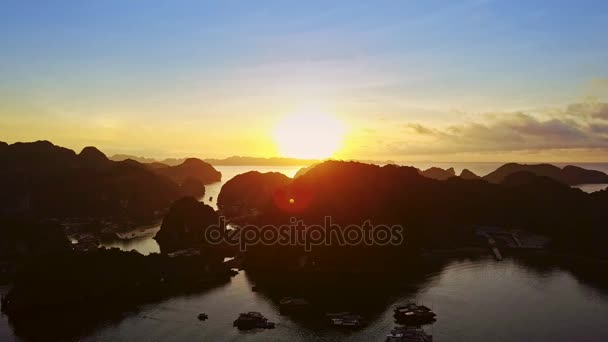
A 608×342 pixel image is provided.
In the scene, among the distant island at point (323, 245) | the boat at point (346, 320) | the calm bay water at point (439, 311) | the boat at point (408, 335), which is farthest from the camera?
the distant island at point (323, 245)

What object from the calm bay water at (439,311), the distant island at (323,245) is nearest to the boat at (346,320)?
the calm bay water at (439,311)

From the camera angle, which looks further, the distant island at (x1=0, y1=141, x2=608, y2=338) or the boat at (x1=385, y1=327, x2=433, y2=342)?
the distant island at (x1=0, y1=141, x2=608, y2=338)

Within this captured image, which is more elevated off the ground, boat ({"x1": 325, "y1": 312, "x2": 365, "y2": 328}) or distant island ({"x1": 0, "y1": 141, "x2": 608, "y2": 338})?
distant island ({"x1": 0, "y1": 141, "x2": 608, "y2": 338})

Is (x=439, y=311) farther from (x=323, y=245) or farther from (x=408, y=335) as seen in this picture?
(x=323, y=245)

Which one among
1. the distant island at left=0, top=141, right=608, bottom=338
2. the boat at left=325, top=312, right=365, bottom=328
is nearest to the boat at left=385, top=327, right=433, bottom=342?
the boat at left=325, top=312, right=365, bottom=328

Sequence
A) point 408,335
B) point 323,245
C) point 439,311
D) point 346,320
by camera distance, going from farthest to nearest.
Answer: point 323,245 → point 439,311 → point 346,320 → point 408,335

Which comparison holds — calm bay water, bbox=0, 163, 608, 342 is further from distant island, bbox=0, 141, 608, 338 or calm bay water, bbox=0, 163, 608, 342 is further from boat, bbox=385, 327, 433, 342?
distant island, bbox=0, 141, 608, 338

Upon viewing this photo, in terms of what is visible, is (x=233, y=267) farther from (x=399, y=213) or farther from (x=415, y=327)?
(x=415, y=327)

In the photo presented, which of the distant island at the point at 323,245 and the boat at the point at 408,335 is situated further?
the distant island at the point at 323,245

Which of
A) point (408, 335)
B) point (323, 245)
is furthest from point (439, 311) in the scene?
point (323, 245)

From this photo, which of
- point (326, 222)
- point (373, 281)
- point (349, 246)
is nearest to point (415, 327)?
point (373, 281)

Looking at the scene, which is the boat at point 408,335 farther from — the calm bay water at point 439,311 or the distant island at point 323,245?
the distant island at point 323,245
